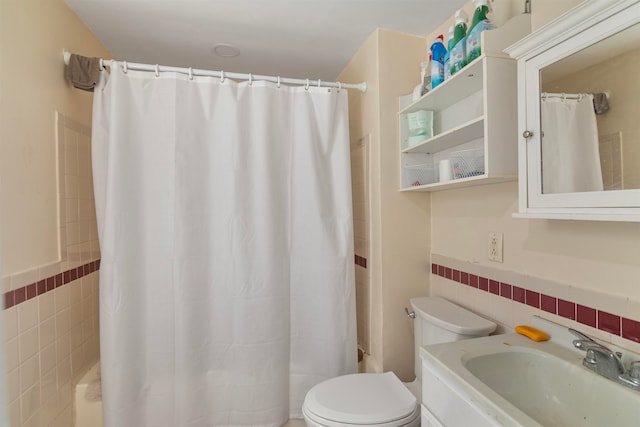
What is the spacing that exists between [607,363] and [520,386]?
0.79 ft

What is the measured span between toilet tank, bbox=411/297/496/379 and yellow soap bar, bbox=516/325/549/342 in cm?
12

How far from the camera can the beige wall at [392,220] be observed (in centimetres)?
169

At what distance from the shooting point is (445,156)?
158 cm

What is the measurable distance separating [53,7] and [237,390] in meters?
1.87

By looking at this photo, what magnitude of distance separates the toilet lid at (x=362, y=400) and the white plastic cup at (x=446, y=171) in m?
0.90

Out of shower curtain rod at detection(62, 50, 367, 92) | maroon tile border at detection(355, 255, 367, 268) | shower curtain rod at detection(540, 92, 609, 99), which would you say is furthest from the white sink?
shower curtain rod at detection(62, 50, 367, 92)

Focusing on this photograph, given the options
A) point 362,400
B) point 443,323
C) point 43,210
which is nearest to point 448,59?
point 443,323

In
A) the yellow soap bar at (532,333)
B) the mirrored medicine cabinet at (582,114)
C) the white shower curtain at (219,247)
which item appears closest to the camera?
the mirrored medicine cabinet at (582,114)

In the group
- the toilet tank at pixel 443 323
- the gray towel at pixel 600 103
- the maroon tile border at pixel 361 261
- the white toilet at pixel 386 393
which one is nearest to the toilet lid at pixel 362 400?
the white toilet at pixel 386 393

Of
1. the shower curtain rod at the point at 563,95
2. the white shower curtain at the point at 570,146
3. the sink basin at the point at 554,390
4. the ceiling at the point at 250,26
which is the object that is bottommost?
the sink basin at the point at 554,390

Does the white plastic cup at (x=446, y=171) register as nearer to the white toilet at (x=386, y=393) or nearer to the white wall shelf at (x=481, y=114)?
the white wall shelf at (x=481, y=114)

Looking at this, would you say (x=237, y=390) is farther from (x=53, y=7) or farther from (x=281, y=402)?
(x=53, y=7)

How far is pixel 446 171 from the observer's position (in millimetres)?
1390

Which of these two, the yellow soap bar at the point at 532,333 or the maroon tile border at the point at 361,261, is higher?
the maroon tile border at the point at 361,261
